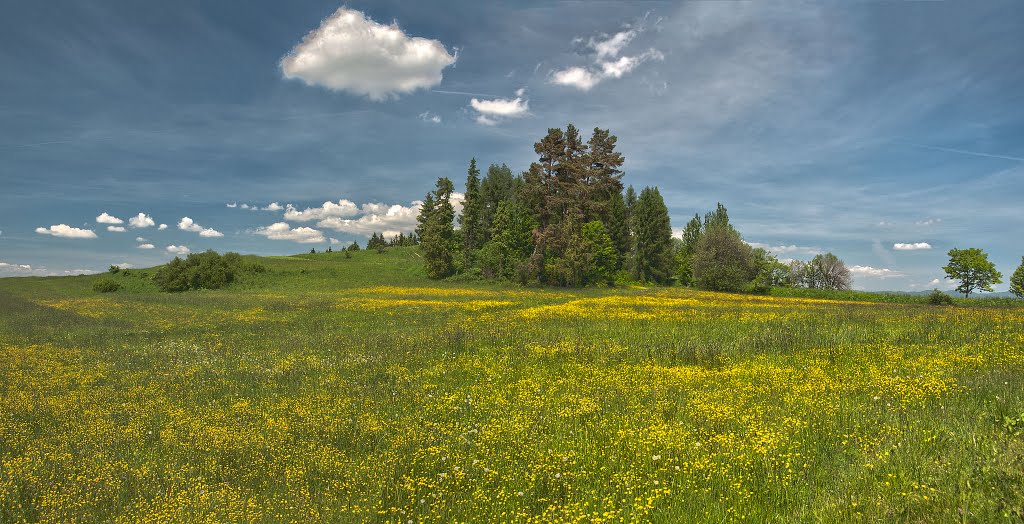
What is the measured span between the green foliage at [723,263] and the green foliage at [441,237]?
3568cm

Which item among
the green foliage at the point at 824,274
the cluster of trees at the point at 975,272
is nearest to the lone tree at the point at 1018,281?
the cluster of trees at the point at 975,272

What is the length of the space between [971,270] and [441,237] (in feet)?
268

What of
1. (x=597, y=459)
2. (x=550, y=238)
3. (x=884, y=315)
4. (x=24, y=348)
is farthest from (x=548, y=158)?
(x=597, y=459)

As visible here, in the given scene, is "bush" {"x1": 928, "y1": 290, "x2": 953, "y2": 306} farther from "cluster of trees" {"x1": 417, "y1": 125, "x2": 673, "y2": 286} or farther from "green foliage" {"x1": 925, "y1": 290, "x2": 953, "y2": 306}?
"cluster of trees" {"x1": 417, "y1": 125, "x2": 673, "y2": 286}

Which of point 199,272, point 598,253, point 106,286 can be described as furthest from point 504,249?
A: point 106,286

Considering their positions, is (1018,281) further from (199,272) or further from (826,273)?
(199,272)

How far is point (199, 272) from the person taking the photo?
Result: 60.6m

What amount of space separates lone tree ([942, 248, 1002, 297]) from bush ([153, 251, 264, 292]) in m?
109

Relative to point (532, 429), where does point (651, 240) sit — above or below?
above

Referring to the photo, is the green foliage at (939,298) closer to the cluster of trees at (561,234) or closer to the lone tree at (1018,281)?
the cluster of trees at (561,234)

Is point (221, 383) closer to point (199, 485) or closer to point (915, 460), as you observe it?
point (199, 485)

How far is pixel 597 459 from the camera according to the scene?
6898 millimetres

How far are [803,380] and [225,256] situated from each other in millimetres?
71659

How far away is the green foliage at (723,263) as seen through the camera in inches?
2338
